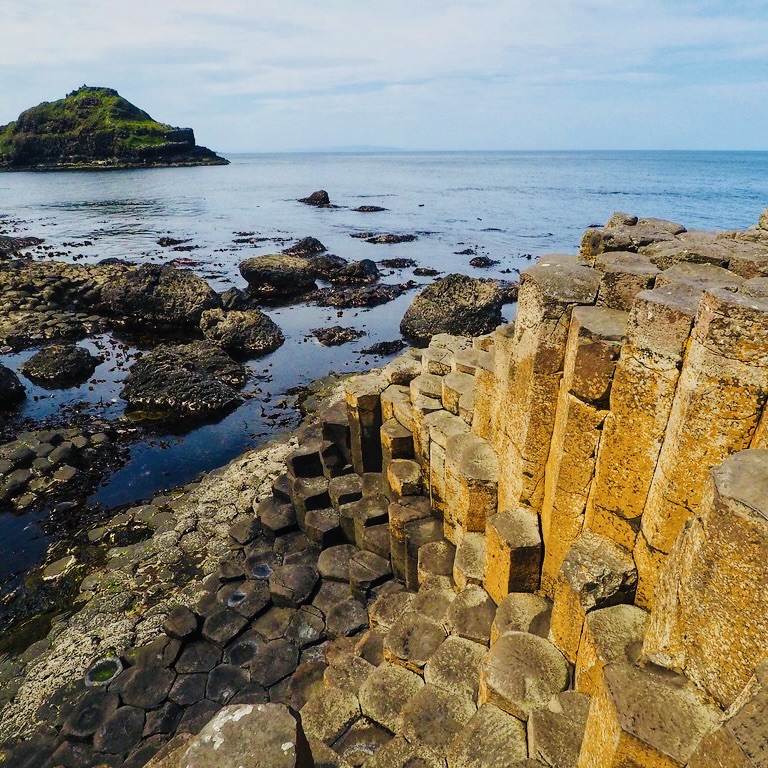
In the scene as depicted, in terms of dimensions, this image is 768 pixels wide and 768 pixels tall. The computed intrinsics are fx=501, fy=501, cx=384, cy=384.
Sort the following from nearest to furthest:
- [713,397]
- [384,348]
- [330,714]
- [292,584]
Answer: [713,397] < [330,714] < [292,584] < [384,348]

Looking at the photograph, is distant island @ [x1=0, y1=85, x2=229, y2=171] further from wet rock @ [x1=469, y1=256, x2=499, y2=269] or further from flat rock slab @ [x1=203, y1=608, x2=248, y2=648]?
flat rock slab @ [x1=203, y1=608, x2=248, y2=648]

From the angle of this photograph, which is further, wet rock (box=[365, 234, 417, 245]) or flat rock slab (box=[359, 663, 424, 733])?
wet rock (box=[365, 234, 417, 245])

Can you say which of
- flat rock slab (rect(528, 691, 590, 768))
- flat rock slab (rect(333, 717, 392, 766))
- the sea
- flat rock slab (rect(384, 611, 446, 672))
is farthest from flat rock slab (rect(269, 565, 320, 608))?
the sea

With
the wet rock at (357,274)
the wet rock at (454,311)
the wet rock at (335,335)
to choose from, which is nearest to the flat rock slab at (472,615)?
the wet rock at (335,335)

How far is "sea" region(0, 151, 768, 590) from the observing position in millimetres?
14445

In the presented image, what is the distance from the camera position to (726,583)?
2.84 metres

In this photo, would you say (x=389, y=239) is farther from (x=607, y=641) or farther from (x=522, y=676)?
(x=607, y=641)

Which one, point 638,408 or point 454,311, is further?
point 454,311

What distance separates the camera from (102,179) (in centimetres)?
10900

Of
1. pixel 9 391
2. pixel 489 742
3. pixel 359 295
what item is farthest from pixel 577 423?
pixel 359 295

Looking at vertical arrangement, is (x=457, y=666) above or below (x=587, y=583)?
below

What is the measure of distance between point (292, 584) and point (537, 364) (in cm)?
555

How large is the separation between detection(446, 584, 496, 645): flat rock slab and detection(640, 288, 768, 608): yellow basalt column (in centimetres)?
244

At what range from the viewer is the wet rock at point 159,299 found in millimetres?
26266
